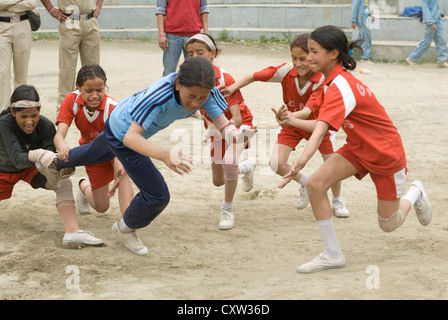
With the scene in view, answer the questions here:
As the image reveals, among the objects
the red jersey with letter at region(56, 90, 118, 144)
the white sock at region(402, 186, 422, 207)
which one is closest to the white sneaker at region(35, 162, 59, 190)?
the red jersey with letter at region(56, 90, 118, 144)

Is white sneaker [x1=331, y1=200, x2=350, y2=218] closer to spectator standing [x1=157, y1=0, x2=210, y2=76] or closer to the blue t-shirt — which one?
the blue t-shirt

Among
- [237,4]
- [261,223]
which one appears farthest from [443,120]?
[237,4]

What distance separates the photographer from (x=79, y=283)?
4344 millimetres

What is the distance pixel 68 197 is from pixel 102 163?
37 cm

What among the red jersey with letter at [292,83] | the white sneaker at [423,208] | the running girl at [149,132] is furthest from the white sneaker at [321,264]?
the red jersey with letter at [292,83]

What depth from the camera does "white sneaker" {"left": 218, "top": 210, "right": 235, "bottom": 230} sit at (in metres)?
5.59

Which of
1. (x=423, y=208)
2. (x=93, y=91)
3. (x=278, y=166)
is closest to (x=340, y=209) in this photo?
(x=278, y=166)

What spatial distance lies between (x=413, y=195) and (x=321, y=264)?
1.01m

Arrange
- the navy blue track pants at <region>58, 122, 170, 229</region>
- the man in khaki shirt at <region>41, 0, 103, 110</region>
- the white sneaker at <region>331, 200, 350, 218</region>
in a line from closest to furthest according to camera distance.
→ 1. the navy blue track pants at <region>58, 122, 170, 229</region>
2. the white sneaker at <region>331, 200, 350, 218</region>
3. the man in khaki shirt at <region>41, 0, 103, 110</region>

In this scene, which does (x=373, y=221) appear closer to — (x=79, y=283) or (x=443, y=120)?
(x=79, y=283)

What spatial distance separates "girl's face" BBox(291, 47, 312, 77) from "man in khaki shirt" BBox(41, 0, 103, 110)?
4.61m

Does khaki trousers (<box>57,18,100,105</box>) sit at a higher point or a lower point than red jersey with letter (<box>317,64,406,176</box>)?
lower

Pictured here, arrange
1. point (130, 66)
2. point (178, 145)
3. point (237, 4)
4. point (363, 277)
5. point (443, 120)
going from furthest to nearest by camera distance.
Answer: point (237, 4) → point (130, 66) → point (443, 120) → point (178, 145) → point (363, 277)

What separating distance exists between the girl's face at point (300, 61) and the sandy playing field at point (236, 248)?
4.13ft
